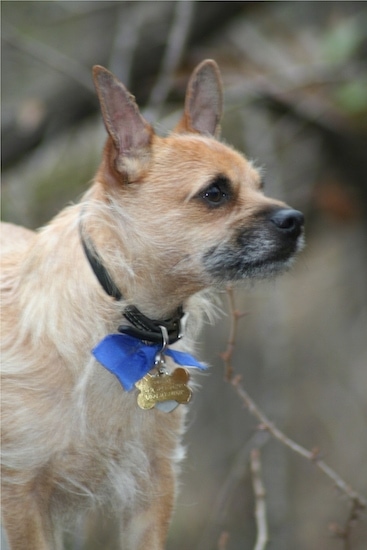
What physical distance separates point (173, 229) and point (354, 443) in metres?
5.91

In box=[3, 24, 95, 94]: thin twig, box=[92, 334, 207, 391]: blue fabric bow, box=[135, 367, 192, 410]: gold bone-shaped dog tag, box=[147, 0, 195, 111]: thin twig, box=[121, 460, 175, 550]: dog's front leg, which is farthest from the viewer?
box=[3, 24, 95, 94]: thin twig

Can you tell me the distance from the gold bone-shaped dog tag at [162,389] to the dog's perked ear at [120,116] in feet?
2.66

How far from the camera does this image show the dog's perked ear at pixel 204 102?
11.9 ft

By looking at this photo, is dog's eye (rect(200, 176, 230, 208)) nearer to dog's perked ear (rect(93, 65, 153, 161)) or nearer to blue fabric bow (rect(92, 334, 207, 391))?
dog's perked ear (rect(93, 65, 153, 161))

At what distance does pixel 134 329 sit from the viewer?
3.19m

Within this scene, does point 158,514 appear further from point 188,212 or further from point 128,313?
point 188,212

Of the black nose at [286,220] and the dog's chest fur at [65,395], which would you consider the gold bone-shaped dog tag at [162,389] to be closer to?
the dog's chest fur at [65,395]

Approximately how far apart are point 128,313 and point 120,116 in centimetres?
69

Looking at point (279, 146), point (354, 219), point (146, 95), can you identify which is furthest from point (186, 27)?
point (354, 219)

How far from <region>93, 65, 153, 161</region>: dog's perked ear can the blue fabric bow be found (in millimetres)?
675

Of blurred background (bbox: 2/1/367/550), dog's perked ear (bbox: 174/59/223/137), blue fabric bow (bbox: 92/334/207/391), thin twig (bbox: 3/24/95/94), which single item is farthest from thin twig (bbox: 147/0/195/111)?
blue fabric bow (bbox: 92/334/207/391)

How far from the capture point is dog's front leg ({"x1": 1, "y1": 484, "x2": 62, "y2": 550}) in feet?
10.4

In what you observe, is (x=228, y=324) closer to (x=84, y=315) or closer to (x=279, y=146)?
(x=279, y=146)

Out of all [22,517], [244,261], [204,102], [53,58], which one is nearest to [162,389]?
[244,261]
